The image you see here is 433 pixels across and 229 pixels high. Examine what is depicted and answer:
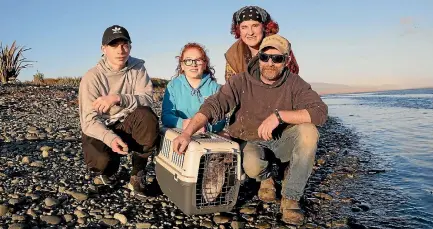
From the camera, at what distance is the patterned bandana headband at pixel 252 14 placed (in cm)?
503

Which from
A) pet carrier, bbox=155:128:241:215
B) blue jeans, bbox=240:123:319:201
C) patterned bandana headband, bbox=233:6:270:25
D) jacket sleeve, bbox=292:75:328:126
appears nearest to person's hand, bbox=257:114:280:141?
blue jeans, bbox=240:123:319:201

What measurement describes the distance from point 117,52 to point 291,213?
8.23ft

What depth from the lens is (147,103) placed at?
4379 millimetres

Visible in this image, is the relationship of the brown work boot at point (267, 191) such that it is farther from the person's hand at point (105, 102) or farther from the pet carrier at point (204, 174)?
the person's hand at point (105, 102)

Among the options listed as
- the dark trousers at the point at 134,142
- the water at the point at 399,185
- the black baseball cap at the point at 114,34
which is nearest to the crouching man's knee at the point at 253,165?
the dark trousers at the point at 134,142

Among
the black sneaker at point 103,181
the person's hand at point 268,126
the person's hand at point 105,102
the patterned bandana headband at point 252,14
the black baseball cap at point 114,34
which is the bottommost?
the black sneaker at point 103,181

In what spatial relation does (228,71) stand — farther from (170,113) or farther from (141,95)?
(141,95)

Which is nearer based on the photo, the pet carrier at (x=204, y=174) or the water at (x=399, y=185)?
the pet carrier at (x=204, y=174)

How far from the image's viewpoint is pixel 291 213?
3688mm

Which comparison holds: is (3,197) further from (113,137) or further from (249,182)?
(249,182)

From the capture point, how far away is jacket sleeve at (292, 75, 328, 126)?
12.4ft

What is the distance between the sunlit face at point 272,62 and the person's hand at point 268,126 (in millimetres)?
464

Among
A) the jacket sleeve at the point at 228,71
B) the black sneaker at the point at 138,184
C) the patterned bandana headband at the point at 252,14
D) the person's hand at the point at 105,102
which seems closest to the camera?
the person's hand at the point at 105,102

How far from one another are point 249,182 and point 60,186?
90.0 inches
